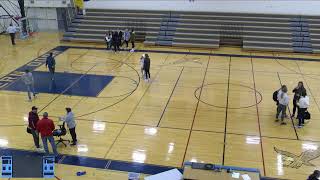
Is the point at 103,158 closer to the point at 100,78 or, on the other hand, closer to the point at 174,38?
the point at 100,78

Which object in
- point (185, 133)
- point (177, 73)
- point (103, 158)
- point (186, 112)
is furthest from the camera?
point (177, 73)

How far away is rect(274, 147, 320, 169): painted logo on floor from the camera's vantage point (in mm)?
10297

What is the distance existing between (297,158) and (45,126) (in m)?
7.46

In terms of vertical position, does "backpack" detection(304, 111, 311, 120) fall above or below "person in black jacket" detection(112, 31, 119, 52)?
below

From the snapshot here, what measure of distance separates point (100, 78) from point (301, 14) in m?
15.3

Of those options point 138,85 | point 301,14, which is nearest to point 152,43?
point 138,85

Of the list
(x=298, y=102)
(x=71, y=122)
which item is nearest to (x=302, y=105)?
(x=298, y=102)

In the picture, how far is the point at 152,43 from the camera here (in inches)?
Result: 931

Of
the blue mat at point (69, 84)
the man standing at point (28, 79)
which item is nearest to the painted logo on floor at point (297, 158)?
the blue mat at point (69, 84)

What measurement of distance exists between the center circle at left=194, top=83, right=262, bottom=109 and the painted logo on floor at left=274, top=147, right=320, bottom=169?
11.8 ft

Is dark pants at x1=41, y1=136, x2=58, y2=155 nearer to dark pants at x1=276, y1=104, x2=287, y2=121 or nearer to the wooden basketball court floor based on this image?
the wooden basketball court floor

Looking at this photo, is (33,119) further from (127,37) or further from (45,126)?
(127,37)

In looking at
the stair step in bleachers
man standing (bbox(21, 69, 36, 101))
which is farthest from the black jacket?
the stair step in bleachers

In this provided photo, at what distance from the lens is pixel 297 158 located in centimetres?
1059
